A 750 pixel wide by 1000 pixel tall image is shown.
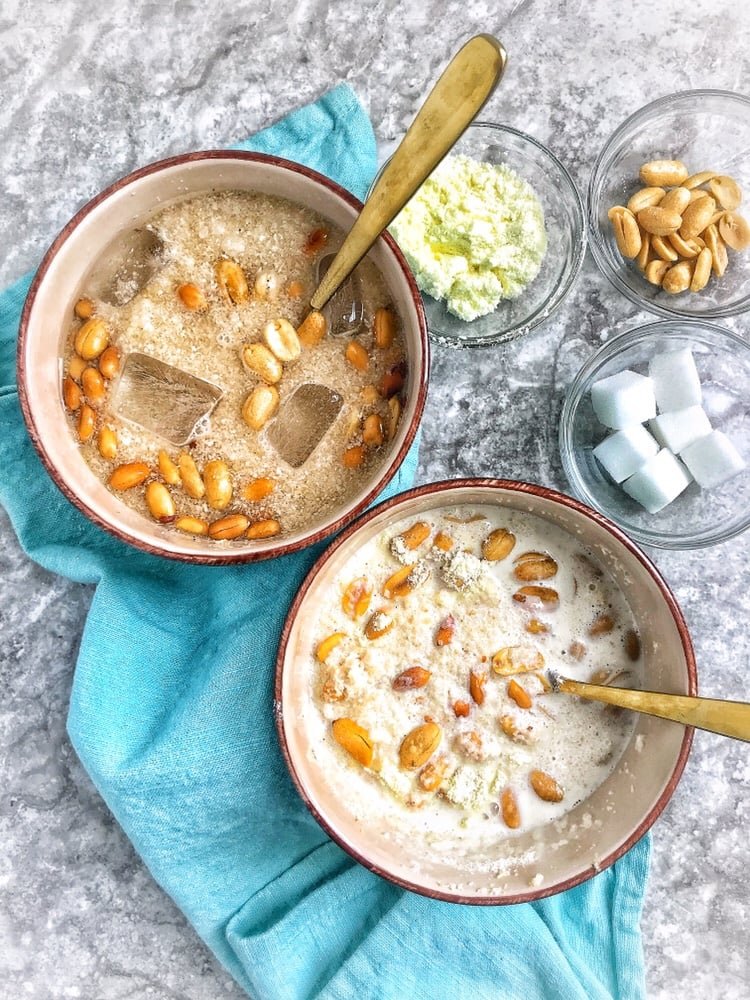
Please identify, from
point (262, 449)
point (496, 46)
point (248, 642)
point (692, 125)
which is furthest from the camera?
point (692, 125)

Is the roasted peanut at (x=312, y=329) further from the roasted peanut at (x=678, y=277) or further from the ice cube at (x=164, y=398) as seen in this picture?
the roasted peanut at (x=678, y=277)

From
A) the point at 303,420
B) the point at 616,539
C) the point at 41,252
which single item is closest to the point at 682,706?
the point at 616,539

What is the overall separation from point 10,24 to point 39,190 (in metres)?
0.36

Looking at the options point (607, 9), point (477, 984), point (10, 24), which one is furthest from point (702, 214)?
point (477, 984)

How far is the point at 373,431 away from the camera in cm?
166

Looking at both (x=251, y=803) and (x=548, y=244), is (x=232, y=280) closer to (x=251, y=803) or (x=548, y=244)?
(x=548, y=244)

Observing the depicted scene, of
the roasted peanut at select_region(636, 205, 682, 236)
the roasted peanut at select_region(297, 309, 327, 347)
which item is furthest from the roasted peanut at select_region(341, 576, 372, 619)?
the roasted peanut at select_region(636, 205, 682, 236)

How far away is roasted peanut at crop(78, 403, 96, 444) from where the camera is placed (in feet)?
5.37

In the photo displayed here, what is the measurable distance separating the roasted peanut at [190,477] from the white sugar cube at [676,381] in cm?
93

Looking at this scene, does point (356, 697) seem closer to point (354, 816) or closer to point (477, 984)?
point (354, 816)

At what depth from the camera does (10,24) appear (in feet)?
6.45

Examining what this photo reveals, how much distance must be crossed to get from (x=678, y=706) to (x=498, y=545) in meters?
0.44

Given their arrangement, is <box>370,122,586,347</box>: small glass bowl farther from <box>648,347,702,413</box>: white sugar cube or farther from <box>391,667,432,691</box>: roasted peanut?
<box>391,667,432,691</box>: roasted peanut

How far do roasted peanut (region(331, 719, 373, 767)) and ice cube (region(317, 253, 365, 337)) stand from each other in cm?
72
